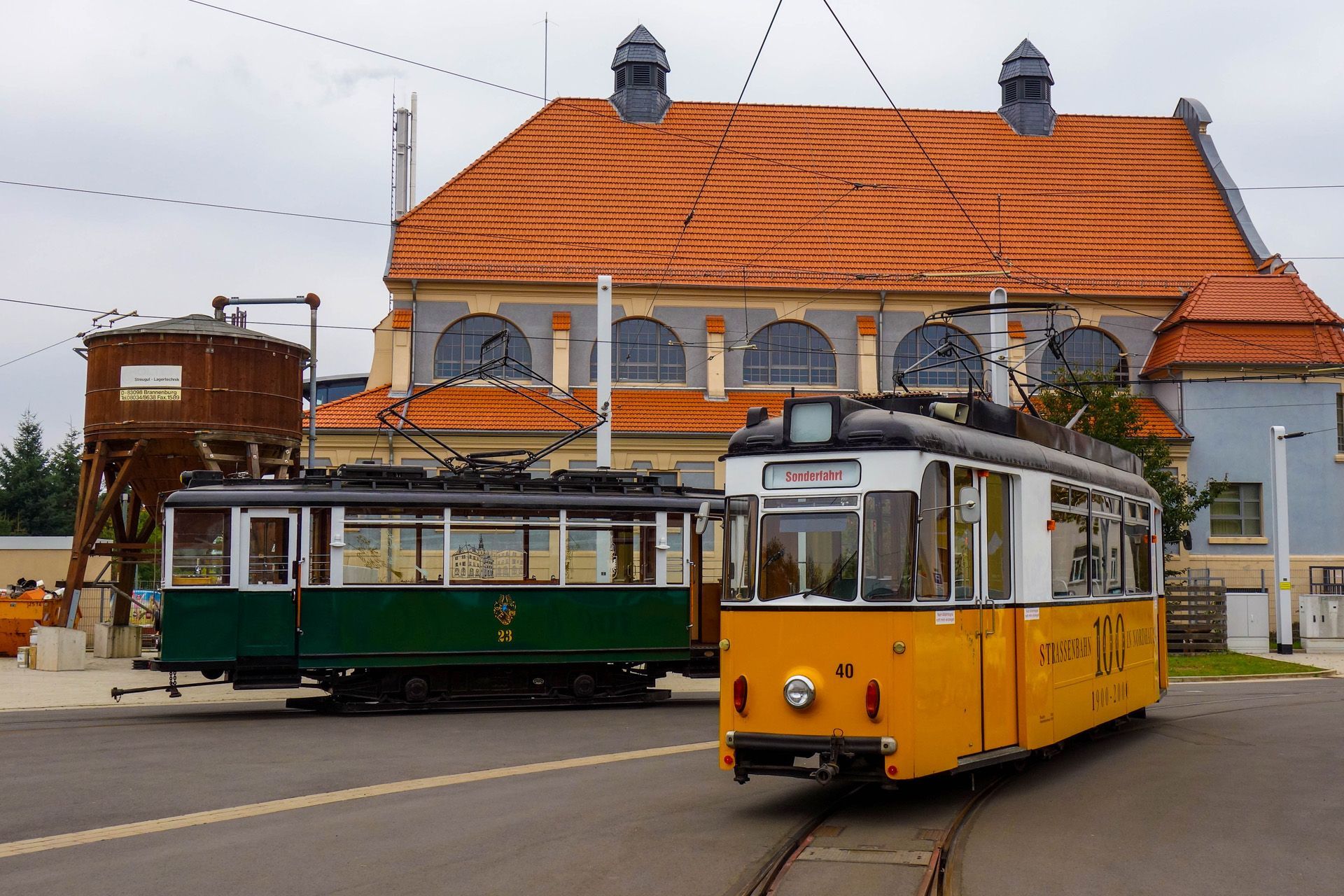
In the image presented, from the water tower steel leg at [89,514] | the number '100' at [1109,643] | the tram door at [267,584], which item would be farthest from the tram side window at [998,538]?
the water tower steel leg at [89,514]

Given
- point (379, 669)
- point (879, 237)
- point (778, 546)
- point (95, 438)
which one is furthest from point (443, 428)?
point (778, 546)

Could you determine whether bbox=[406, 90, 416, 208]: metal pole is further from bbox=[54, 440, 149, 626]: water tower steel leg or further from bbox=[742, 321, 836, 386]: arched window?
bbox=[54, 440, 149, 626]: water tower steel leg

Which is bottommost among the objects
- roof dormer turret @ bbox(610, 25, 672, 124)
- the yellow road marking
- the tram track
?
the yellow road marking

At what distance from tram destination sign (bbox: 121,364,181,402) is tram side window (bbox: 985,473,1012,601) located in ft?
60.8

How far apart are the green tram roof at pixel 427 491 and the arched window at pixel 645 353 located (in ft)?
56.1

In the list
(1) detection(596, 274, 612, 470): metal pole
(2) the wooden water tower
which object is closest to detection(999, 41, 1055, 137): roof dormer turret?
(1) detection(596, 274, 612, 470): metal pole

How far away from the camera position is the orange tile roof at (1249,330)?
3597cm

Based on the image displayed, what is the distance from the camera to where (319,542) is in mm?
17703

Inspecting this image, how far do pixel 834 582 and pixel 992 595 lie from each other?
1564 millimetres

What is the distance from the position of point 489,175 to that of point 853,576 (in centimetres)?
3055

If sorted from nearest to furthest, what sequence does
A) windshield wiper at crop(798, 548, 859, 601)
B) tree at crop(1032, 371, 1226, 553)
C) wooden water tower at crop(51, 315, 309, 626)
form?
windshield wiper at crop(798, 548, 859, 601)
wooden water tower at crop(51, 315, 309, 626)
tree at crop(1032, 371, 1226, 553)

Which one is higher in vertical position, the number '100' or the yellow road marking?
the number '100'

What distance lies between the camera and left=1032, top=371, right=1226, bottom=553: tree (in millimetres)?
29300

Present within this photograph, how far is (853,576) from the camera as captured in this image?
372 inches
